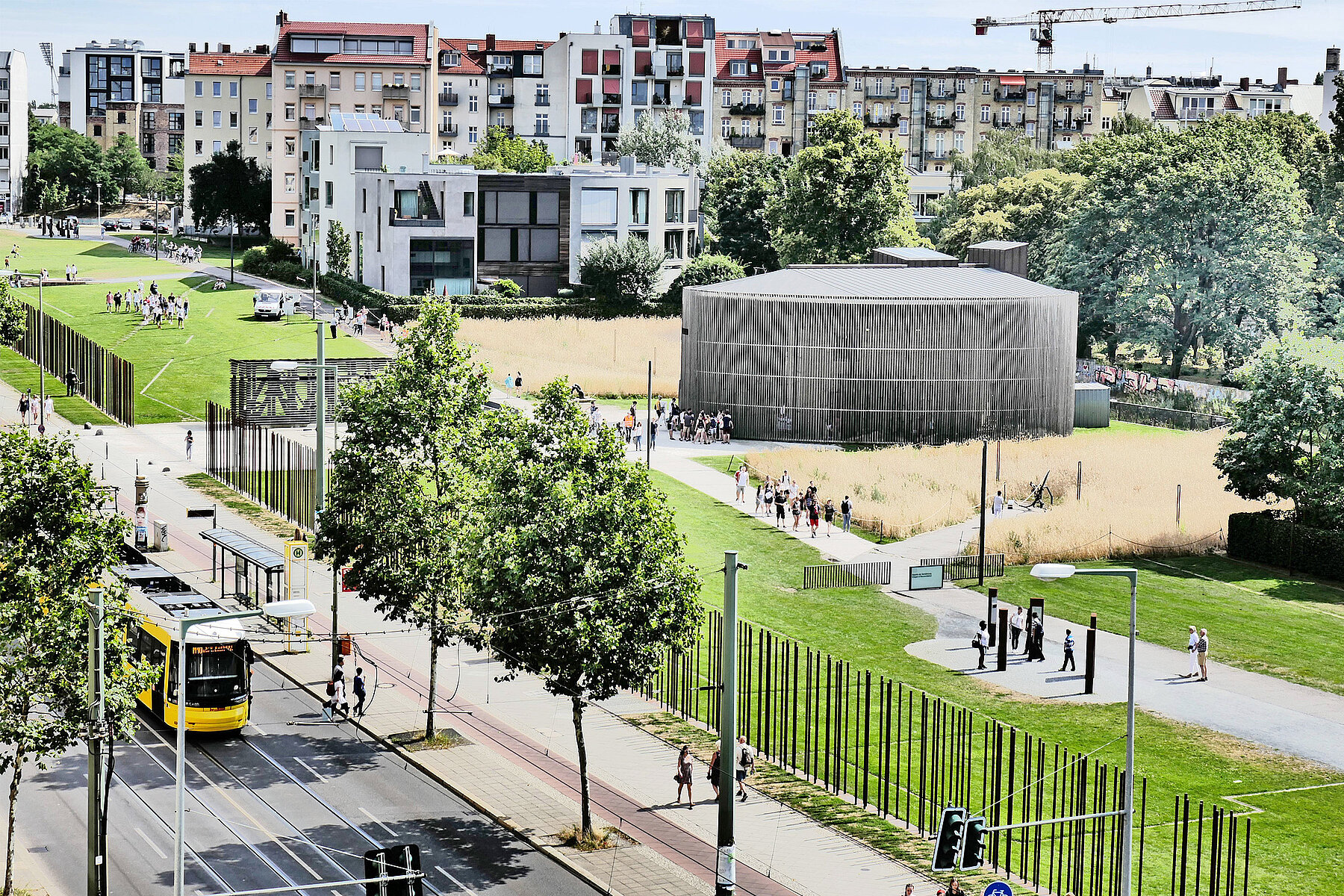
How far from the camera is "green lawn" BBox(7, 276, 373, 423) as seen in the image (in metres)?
84.2

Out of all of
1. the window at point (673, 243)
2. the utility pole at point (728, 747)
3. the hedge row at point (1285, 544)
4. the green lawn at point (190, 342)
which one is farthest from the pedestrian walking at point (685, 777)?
the window at point (673, 243)

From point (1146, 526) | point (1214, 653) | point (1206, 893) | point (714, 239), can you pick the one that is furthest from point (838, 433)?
point (714, 239)

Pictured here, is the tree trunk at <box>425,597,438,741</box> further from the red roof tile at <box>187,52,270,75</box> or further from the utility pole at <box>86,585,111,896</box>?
the red roof tile at <box>187,52,270,75</box>

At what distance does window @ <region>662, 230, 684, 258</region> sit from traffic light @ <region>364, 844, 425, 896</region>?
337ft

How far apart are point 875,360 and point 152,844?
5453cm

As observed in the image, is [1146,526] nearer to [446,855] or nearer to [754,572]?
[754,572]

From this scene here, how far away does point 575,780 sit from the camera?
39.3 meters

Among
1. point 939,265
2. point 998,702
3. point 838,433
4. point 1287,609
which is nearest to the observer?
point 998,702

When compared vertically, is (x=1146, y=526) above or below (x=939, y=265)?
below

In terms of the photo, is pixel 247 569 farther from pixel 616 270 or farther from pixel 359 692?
pixel 616 270

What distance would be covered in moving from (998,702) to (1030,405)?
43.7 meters

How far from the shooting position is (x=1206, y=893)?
34.1 m

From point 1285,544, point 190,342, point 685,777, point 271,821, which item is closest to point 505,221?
point 190,342

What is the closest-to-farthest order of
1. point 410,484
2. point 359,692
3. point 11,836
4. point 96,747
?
1. point 96,747
2. point 11,836
3. point 410,484
4. point 359,692
